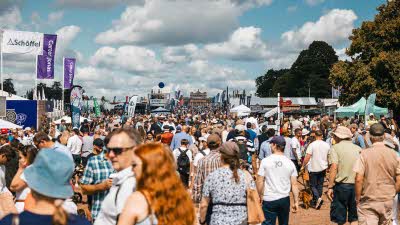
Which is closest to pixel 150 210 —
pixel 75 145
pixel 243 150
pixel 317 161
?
pixel 243 150

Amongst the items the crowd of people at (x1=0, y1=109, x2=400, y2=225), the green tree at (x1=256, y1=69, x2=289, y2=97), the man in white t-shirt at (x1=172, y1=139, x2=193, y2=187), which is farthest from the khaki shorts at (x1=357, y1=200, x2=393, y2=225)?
the green tree at (x1=256, y1=69, x2=289, y2=97)

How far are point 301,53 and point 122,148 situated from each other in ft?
335

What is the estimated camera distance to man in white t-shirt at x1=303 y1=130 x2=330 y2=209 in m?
11.4

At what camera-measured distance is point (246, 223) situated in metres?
5.34

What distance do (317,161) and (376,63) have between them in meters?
30.0

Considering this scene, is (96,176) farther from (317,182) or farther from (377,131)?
(317,182)

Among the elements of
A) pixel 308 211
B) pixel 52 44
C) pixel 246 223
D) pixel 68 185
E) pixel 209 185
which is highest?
pixel 52 44

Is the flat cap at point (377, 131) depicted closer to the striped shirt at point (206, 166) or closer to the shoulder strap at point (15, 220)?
the striped shirt at point (206, 166)

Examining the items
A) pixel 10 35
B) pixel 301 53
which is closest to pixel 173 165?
pixel 10 35

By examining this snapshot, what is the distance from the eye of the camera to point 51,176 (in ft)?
9.42

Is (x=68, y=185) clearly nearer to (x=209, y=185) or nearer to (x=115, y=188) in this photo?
(x=115, y=188)

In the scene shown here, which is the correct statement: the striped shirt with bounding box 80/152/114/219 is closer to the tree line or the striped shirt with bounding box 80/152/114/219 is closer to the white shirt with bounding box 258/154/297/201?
the white shirt with bounding box 258/154/297/201

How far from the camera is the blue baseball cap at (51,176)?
9.32 feet

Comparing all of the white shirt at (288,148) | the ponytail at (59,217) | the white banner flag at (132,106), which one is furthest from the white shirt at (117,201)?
the white banner flag at (132,106)
